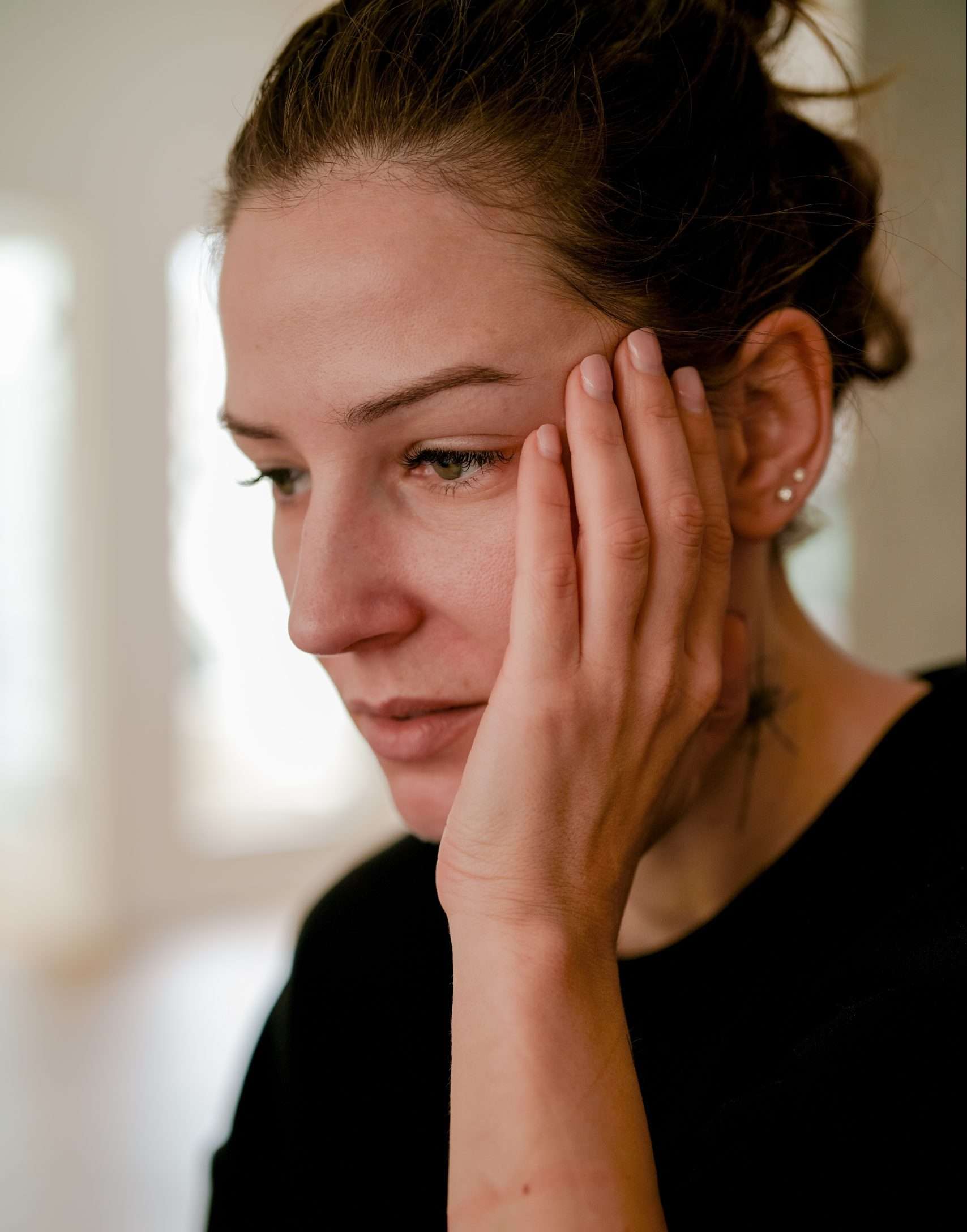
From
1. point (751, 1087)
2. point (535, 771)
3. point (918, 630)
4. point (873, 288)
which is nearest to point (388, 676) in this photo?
point (535, 771)

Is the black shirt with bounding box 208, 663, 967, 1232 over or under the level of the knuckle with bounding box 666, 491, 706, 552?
under

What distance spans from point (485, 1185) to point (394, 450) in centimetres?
54

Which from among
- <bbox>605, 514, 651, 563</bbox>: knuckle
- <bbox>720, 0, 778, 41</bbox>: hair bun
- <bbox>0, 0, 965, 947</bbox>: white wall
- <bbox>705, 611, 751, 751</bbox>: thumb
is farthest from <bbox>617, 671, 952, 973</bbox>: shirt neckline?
<bbox>0, 0, 965, 947</bbox>: white wall

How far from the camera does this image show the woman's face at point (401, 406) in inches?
33.4

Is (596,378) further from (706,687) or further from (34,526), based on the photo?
(34,526)

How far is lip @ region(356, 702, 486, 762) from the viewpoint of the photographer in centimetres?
97

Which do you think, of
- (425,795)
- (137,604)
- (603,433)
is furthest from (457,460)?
(137,604)

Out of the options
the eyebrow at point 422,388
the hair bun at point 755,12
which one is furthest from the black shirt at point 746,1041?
the hair bun at point 755,12

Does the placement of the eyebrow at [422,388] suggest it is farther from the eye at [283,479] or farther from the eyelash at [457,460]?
the eye at [283,479]

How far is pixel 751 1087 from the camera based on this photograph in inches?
34.9

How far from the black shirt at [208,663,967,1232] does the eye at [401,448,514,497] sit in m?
0.44

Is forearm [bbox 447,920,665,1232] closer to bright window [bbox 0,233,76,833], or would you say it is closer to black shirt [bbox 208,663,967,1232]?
black shirt [bbox 208,663,967,1232]

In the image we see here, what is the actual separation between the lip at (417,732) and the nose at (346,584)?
0.35ft

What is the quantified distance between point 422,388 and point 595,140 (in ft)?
0.88
